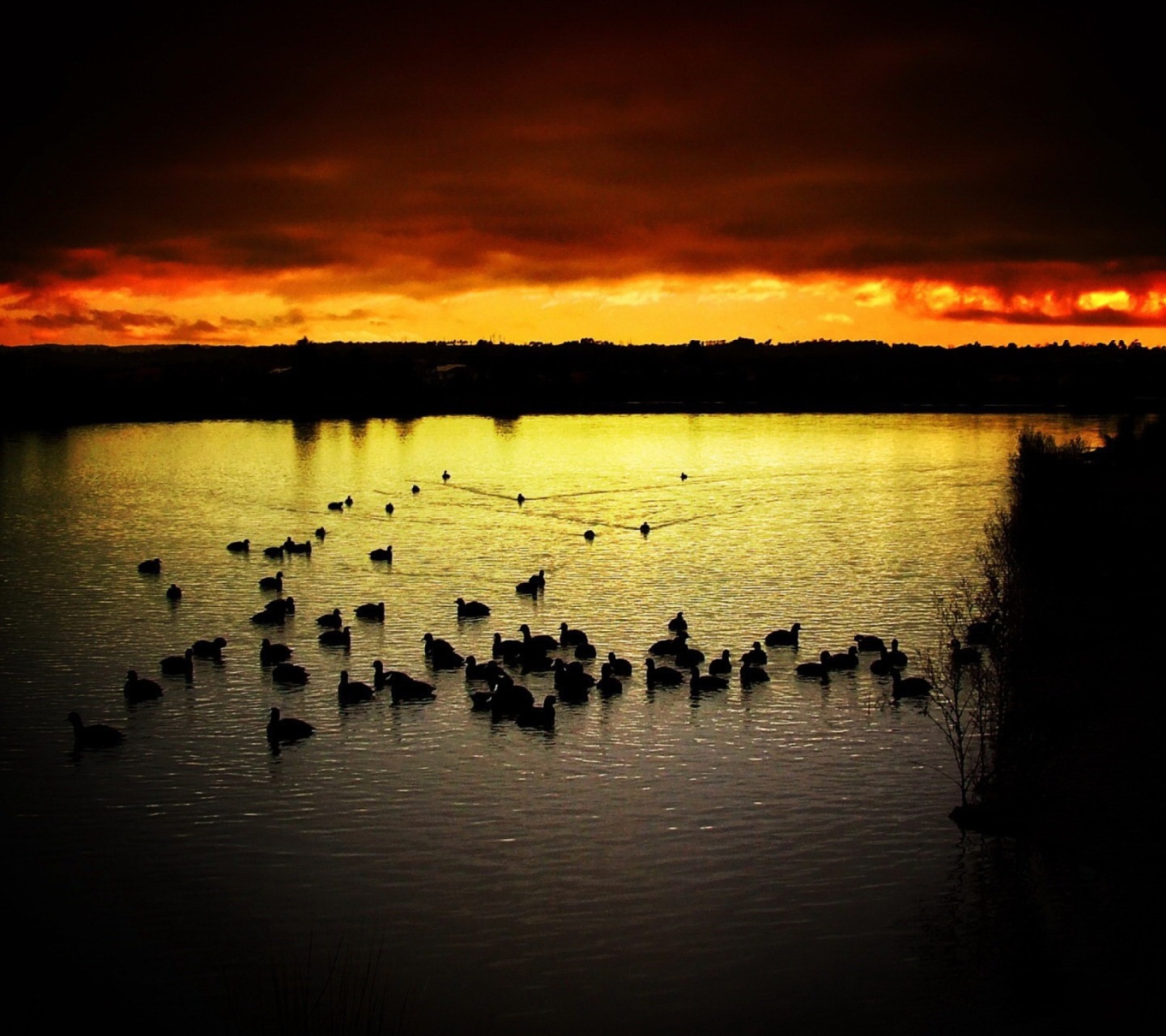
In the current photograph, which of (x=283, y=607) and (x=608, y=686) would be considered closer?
(x=608, y=686)

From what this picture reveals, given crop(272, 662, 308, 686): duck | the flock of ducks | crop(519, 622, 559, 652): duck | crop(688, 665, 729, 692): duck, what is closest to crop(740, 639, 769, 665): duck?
the flock of ducks

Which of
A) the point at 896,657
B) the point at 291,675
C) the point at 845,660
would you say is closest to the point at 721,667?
the point at 845,660

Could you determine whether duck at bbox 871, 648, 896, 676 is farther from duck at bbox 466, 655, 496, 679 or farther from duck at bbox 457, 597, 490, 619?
duck at bbox 457, 597, 490, 619

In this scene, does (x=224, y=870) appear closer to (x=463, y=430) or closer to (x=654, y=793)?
(x=654, y=793)

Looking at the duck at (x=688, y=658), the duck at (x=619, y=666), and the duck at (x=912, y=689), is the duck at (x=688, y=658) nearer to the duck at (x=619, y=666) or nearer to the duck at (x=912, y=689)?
the duck at (x=619, y=666)

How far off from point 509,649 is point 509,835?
1158 cm

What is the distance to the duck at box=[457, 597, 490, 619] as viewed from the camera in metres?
40.3

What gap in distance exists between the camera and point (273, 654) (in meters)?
34.1

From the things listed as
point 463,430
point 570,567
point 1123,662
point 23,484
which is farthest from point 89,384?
point 1123,662

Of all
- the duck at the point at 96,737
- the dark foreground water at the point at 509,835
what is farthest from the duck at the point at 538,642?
the duck at the point at 96,737

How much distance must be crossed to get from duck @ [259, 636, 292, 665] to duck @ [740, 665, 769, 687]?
11.9 metres

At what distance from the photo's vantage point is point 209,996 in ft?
58.5

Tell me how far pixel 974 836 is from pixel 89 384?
487ft

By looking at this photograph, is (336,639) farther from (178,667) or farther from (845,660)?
(845,660)
